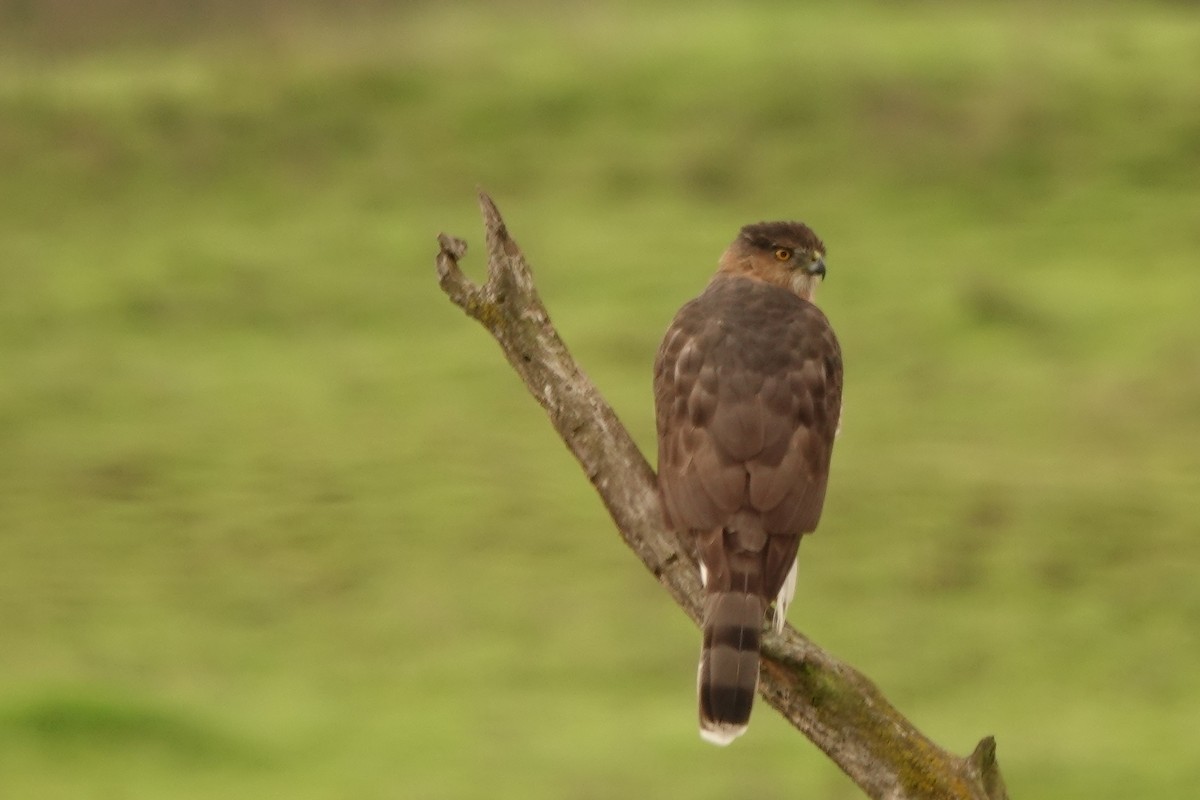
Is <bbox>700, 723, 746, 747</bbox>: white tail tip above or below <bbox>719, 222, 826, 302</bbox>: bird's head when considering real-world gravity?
below

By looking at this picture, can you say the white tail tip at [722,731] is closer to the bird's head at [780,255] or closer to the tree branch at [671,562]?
the tree branch at [671,562]

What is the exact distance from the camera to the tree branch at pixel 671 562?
239 inches

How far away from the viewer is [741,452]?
256 inches

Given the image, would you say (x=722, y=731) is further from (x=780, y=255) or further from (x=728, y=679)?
(x=780, y=255)

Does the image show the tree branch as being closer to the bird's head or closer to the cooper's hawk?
the cooper's hawk

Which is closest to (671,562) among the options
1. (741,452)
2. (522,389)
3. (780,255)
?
(741,452)

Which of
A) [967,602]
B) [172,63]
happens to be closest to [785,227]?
[967,602]

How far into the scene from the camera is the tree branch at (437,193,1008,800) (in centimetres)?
608

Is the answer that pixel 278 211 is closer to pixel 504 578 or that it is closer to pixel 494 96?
pixel 494 96

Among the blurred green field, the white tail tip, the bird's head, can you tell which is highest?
the blurred green field

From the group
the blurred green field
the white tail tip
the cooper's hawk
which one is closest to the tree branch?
the cooper's hawk

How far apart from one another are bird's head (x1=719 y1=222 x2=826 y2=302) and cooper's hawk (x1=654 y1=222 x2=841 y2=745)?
0.74 meters

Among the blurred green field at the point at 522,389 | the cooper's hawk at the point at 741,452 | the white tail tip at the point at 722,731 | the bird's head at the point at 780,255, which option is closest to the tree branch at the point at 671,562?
the cooper's hawk at the point at 741,452

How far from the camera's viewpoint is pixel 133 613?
51.8ft
